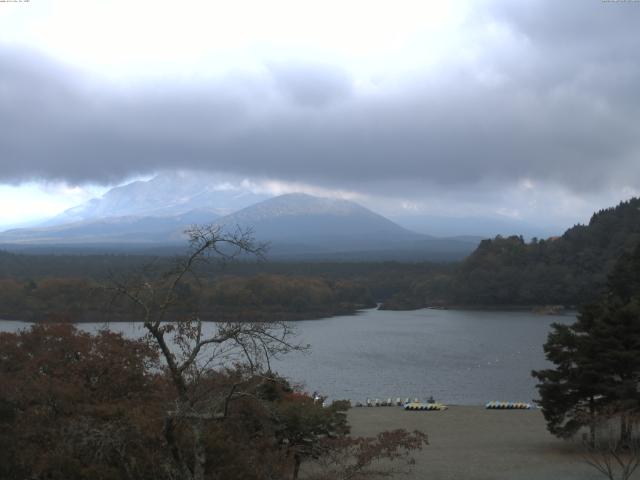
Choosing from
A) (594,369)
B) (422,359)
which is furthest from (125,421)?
(422,359)

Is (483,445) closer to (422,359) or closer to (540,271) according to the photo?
(422,359)

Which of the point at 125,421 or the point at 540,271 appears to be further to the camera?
the point at 540,271

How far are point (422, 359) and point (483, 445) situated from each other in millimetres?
19232

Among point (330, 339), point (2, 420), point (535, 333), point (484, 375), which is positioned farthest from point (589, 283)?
point (2, 420)

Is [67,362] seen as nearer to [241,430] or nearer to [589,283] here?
[241,430]

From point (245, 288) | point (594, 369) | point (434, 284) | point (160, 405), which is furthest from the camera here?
point (434, 284)

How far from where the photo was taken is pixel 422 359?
3547cm

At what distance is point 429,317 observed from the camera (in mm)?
61438

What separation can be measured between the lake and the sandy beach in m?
3.43

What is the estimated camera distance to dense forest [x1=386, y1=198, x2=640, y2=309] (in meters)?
66.9

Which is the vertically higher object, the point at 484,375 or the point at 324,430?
the point at 324,430

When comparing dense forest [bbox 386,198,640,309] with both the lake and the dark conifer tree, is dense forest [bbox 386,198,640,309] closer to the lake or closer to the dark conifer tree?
the lake

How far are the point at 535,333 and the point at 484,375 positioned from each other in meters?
16.5

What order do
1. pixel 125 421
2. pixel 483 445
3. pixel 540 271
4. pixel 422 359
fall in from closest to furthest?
pixel 125 421, pixel 483 445, pixel 422 359, pixel 540 271
